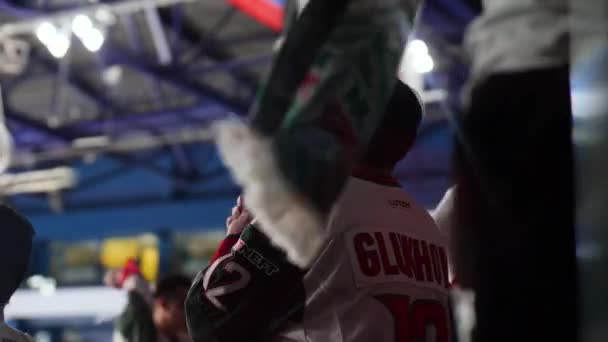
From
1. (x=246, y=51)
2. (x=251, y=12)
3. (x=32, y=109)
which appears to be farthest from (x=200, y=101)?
(x=251, y=12)

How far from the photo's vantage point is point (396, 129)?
1.40m

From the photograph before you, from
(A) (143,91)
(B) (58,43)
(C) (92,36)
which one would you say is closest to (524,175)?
(C) (92,36)

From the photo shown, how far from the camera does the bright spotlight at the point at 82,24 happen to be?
6.21 meters

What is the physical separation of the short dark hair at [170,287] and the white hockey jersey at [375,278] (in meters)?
1.47

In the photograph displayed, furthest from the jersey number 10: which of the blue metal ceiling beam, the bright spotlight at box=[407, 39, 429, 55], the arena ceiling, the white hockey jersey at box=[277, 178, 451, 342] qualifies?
the blue metal ceiling beam

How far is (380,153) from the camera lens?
4.66ft

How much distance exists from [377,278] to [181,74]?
7.33 m

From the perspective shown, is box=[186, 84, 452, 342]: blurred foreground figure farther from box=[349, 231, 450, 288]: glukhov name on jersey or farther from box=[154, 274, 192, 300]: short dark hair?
box=[154, 274, 192, 300]: short dark hair

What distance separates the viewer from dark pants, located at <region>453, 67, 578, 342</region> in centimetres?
71

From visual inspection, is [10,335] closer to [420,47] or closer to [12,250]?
[12,250]

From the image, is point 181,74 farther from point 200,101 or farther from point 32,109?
point 32,109

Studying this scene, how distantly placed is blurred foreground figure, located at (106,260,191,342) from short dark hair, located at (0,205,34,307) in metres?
0.60

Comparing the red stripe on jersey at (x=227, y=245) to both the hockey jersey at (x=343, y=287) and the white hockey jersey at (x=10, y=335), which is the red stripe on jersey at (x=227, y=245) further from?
the white hockey jersey at (x=10, y=335)

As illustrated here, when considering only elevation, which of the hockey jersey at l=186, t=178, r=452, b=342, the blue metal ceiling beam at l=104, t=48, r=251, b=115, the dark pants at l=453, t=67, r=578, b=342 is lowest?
the hockey jersey at l=186, t=178, r=452, b=342
